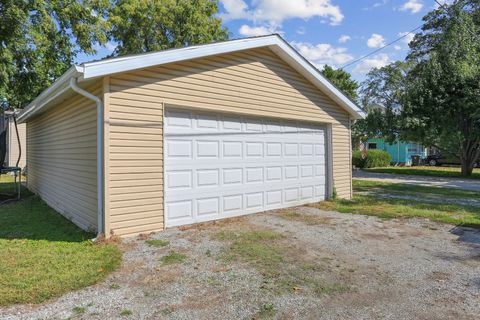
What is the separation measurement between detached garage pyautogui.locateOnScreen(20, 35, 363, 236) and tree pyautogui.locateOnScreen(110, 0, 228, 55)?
13.9 metres

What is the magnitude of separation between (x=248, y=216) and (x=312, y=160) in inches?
104

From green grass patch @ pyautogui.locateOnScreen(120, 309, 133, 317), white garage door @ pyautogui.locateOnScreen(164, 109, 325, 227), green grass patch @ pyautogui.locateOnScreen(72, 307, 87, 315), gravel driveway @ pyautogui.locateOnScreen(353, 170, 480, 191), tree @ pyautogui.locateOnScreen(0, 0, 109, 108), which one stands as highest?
tree @ pyautogui.locateOnScreen(0, 0, 109, 108)

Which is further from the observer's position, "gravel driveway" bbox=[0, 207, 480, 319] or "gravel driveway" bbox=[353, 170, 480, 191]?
"gravel driveway" bbox=[353, 170, 480, 191]

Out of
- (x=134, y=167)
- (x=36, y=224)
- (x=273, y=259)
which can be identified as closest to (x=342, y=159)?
(x=273, y=259)

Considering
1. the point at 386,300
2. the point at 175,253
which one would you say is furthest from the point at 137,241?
the point at 386,300

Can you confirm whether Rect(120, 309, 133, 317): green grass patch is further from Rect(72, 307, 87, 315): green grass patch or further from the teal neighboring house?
the teal neighboring house

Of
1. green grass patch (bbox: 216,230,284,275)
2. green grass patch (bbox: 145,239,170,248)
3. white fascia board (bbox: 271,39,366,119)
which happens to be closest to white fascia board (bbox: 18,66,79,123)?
green grass patch (bbox: 145,239,170,248)

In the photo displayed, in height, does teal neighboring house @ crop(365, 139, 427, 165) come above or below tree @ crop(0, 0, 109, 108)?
below

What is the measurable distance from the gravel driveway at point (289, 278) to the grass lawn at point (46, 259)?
206 mm

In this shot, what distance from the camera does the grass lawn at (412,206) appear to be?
7.15 m

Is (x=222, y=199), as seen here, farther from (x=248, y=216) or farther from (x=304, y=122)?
(x=304, y=122)

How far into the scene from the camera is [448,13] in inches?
727

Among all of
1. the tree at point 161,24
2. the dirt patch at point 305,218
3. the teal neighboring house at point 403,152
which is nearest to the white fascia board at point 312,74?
the dirt patch at point 305,218

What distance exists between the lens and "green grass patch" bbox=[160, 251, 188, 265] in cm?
423
